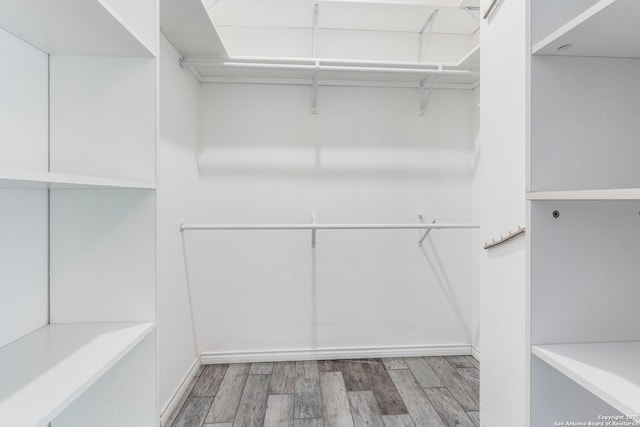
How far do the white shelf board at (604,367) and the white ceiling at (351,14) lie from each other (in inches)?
70.9

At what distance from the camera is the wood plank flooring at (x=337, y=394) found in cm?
157

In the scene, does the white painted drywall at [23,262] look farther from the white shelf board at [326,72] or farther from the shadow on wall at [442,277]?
the shadow on wall at [442,277]


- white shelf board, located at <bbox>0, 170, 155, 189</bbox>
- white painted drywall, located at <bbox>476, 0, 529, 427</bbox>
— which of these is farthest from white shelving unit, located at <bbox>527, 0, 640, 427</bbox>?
white shelf board, located at <bbox>0, 170, 155, 189</bbox>

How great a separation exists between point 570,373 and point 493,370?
2.47 feet

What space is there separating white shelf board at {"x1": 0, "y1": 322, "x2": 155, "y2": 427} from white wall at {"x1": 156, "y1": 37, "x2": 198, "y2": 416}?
28.0 inches

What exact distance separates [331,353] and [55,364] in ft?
5.72

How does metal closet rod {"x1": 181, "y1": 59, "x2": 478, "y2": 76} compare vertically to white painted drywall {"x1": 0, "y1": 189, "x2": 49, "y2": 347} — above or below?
above

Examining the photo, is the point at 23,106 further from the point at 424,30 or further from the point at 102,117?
the point at 424,30

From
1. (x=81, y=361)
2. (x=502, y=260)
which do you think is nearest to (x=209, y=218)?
(x=81, y=361)

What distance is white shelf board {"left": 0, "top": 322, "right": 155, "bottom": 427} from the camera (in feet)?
1.78

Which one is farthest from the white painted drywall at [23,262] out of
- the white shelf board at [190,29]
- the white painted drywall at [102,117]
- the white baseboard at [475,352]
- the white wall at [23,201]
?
the white baseboard at [475,352]

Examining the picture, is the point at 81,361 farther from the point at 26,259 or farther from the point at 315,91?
the point at 315,91

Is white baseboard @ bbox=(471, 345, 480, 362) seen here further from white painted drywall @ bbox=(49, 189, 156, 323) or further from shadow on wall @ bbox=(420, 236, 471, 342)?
white painted drywall @ bbox=(49, 189, 156, 323)

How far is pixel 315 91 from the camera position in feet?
6.65
